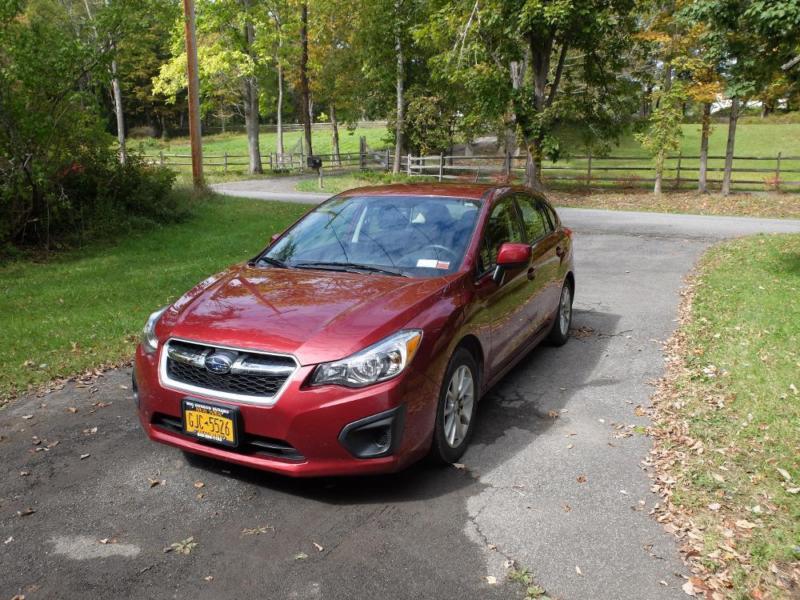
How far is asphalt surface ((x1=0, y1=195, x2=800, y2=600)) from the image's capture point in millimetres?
3146

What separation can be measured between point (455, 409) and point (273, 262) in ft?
6.11

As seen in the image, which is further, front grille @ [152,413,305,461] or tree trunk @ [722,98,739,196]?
tree trunk @ [722,98,739,196]

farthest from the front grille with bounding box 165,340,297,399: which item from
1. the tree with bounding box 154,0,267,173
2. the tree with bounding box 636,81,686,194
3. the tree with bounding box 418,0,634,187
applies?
the tree with bounding box 154,0,267,173

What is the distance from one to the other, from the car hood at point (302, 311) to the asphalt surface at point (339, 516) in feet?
3.03

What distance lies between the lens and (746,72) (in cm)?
926

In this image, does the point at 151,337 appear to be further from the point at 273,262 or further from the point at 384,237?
the point at 384,237

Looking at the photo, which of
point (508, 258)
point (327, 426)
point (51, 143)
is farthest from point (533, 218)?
point (51, 143)

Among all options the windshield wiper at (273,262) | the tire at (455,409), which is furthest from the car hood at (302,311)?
the tire at (455,409)

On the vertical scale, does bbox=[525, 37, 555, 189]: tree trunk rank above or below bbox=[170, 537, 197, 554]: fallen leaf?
above

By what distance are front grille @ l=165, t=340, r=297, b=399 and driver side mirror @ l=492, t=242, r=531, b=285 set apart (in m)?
1.90

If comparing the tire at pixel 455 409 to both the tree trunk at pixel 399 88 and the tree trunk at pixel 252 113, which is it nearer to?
the tree trunk at pixel 399 88

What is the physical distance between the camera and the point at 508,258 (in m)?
4.80

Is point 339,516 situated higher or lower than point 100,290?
lower

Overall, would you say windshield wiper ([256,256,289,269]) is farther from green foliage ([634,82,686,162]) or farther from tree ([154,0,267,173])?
tree ([154,0,267,173])
